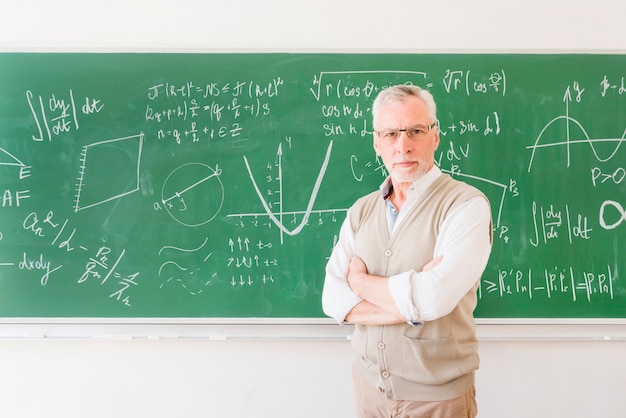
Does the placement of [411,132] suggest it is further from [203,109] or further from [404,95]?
[203,109]

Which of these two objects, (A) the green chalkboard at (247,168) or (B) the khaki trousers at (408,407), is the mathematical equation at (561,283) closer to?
(A) the green chalkboard at (247,168)

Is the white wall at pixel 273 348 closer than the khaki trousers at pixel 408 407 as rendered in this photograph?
No

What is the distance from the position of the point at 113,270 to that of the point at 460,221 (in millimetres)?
1691

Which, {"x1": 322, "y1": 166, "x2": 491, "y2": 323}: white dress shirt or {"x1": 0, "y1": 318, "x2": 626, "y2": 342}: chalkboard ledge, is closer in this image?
{"x1": 322, "y1": 166, "x2": 491, "y2": 323}: white dress shirt

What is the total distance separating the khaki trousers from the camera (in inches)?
62.5

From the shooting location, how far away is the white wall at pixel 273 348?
2.29 metres

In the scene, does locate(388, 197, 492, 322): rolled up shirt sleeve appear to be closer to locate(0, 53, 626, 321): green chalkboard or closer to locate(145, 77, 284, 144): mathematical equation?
locate(0, 53, 626, 321): green chalkboard

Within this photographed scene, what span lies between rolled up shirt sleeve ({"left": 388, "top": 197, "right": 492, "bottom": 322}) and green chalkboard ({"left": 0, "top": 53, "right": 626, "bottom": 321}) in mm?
766

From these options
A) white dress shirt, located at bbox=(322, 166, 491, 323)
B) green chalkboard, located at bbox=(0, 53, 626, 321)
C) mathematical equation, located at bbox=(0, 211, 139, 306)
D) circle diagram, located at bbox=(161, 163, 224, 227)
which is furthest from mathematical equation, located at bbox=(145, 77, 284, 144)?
white dress shirt, located at bbox=(322, 166, 491, 323)

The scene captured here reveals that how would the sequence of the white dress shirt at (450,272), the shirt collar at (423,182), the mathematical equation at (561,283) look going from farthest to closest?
the mathematical equation at (561,283) < the shirt collar at (423,182) < the white dress shirt at (450,272)

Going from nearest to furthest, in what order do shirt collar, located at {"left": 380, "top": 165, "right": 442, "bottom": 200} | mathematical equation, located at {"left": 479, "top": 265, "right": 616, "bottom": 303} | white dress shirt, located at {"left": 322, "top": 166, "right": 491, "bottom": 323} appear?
white dress shirt, located at {"left": 322, "top": 166, "right": 491, "bottom": 323} → shirt collar, located at {"left": 380, "top": 165, "right": 442, "bottom": 200} → mathematical equation, located at {"left": 479, "top": 265, "right": 616, "bottom": 303}

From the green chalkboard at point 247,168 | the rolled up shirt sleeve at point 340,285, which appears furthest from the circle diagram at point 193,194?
the rolled up shirt sleeve at point 340,285

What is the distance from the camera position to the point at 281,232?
230cm

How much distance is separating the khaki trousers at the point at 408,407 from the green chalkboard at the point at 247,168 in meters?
0.63
